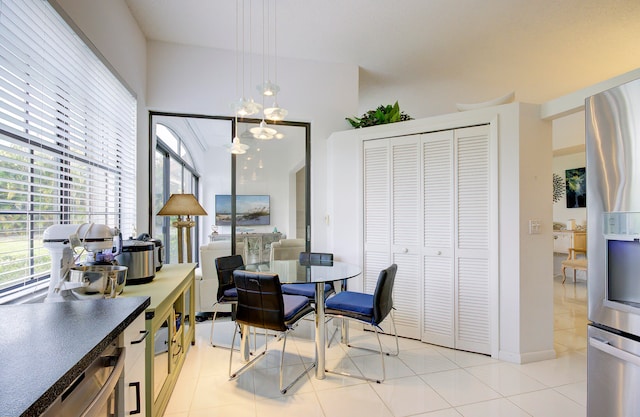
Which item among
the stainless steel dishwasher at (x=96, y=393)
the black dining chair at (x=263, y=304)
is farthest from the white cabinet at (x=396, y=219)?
the stainless steel dishwasher at (x=96, y=393)

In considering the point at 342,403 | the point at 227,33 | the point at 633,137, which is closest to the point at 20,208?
the point at 342,403

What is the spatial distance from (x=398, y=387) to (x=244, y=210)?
2.55 m

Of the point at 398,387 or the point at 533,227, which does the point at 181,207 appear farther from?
the point at 533,227

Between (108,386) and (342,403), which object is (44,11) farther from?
(342,403)

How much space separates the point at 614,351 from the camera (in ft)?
4.58

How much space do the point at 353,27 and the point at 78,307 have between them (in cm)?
323

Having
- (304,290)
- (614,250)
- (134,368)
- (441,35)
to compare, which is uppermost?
(441,35)

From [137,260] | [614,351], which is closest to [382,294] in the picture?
Answer: [614,351]

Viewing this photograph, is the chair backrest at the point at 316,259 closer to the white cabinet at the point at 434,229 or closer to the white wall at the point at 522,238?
the white cabinet at the point at 434,229

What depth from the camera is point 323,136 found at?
384 centimetres

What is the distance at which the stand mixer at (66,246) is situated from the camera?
139 centimetres

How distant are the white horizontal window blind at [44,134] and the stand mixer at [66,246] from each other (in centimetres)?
16

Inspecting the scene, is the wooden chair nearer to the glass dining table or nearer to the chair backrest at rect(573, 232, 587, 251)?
the chair backrest at rect(573, 232, 587, 251)

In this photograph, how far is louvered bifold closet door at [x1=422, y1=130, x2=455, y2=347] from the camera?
2.93m
